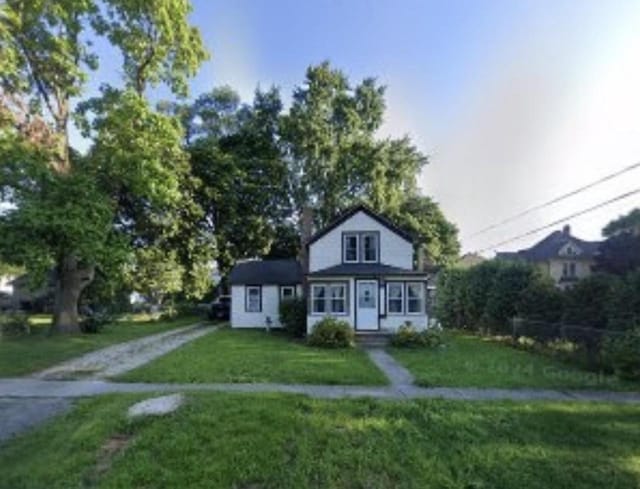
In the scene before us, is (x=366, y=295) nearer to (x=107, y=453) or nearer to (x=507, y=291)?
(x=507, y=291)

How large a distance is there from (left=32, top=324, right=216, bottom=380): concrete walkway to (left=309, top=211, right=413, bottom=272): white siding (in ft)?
22.9

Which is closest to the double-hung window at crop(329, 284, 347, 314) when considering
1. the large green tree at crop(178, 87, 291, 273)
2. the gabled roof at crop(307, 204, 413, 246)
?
the gabled roof at crop(307, 204, 413, 246)

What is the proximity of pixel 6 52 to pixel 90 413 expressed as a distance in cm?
1829

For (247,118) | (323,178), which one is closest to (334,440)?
(323,178)

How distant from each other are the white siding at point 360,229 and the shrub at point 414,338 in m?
4.31

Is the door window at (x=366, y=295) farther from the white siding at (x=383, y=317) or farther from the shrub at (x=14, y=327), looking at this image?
the shrub at (x=14, y=327)

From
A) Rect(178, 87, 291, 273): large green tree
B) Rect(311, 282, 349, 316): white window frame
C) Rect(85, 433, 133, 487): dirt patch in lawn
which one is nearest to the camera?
Rect(85, 433, 133, 487): dirt patch in lawn

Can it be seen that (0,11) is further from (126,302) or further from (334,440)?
(126,302)

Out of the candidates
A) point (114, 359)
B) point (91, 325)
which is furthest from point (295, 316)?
point (114, 359)

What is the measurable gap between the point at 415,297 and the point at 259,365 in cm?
1218

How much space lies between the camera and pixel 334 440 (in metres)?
7.96

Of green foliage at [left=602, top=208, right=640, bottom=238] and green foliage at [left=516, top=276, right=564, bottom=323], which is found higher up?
green foliage at [left=602, top=208, right=640, bottom=238]

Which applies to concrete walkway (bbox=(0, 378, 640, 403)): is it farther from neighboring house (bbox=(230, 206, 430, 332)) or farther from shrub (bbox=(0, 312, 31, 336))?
shrub (bbox=(0, 312, 31, 336))

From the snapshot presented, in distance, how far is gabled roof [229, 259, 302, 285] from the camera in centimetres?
3331
